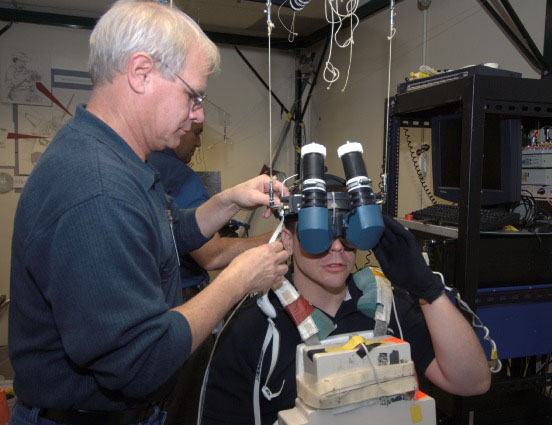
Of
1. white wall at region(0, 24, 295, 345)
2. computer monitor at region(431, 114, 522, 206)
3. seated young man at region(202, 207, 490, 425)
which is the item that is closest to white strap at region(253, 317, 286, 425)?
seated young man at region(202, 207, 490, 425)

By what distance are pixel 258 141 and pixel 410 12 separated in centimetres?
186

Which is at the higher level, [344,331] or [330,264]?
[330,264]

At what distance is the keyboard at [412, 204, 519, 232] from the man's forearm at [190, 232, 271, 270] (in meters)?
0.60

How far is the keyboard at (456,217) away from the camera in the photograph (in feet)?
4.53

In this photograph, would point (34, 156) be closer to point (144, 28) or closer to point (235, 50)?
point (235, 50)

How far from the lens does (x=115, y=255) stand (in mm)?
758

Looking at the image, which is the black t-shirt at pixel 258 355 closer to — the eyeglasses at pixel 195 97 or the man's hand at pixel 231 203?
the man's hand at pixel 231 203

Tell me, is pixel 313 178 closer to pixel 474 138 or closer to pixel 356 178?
pixel 356 178

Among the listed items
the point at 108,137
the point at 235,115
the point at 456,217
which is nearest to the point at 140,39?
the point at 108,137

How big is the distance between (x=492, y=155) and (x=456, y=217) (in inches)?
10.9

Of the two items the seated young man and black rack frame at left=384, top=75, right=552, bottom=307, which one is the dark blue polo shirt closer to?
the seated young man

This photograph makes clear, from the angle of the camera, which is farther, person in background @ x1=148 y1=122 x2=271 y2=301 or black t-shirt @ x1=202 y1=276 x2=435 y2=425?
person in background @ x1=148 y1=122 x2=271 y2=301

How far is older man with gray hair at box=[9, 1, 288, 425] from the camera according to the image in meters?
0.76

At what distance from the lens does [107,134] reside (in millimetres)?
936
